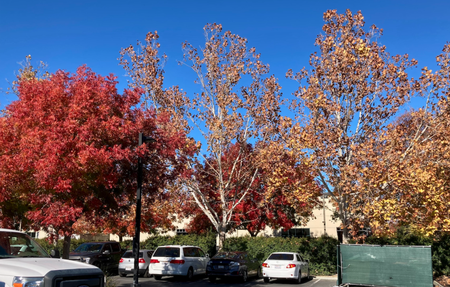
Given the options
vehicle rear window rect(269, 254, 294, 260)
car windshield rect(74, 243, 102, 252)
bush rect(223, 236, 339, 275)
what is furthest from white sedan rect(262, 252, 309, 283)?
car windshield rect(74, 243, 102, 252)

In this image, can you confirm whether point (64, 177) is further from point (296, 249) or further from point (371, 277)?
point (296, 249)

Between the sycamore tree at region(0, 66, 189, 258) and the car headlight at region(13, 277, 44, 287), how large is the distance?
3.64m

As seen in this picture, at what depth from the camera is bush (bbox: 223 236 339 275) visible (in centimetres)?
2172

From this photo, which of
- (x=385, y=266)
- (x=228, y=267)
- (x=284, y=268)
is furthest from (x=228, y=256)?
(x=385, y=266)

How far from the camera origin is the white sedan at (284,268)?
17484 millimetres

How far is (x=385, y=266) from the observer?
1195 cm

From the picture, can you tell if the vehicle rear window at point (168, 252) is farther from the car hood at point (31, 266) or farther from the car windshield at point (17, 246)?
the car hood at point (31, 266)

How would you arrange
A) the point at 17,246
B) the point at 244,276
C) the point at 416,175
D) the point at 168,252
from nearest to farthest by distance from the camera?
the point at 17,246 → the point at 416,175 → the point at 244,276 → the point at 168,252

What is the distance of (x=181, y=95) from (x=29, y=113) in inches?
513

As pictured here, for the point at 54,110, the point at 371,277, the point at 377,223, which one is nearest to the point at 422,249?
the point at 371,277

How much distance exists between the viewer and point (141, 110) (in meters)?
12.2

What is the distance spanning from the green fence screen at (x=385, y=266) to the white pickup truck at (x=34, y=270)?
8.59 metres

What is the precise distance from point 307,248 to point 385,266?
10482 mm

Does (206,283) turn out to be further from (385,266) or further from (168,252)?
(385,266)
